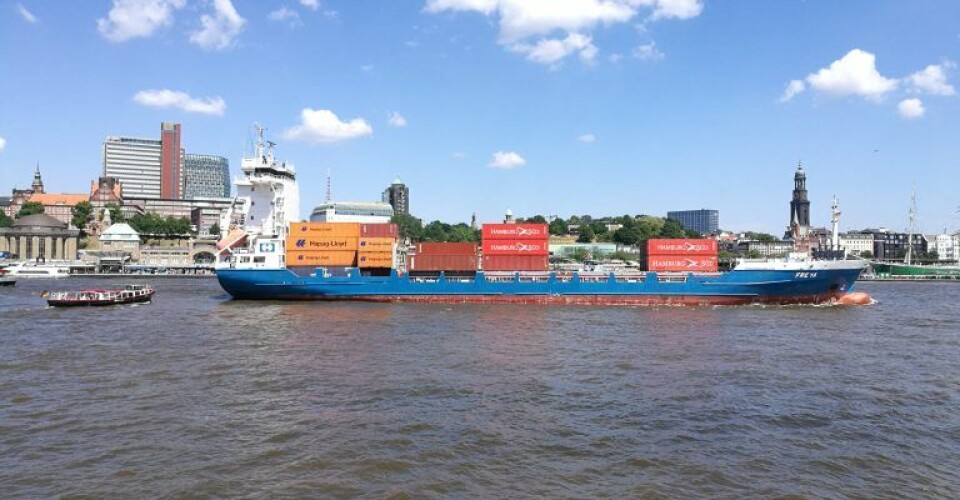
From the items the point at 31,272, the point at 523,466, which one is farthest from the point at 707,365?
the point at 31,272

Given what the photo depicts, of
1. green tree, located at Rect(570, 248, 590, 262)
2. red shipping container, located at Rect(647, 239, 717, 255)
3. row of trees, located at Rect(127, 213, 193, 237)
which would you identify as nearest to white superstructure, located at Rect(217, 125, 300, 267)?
red shipping container, located at Rect(647, 239, 717, 255)

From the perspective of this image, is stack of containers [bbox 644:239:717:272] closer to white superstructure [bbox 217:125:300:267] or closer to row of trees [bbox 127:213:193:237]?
white superstructure [bbox 217:125:300:267]

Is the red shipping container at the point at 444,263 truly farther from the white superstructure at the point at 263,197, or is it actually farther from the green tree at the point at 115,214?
the green tree at the point at 115,214

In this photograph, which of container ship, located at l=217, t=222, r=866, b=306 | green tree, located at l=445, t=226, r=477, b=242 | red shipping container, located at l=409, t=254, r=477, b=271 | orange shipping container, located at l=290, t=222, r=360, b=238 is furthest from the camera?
green tree, located at l=445, t=226, r=477, b=242

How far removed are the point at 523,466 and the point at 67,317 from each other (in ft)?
123

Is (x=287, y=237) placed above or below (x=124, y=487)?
above

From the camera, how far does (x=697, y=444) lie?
47.0 feet

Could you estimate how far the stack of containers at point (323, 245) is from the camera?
4916 cm

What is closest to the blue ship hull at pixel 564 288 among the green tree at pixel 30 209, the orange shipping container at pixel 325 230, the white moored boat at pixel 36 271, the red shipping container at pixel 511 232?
the orange shipping container at pixel 325 230

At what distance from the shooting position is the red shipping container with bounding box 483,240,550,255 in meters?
50.9

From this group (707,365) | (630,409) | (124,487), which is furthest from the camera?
(707,365)

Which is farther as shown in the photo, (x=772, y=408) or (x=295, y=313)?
(x=295, y=313)

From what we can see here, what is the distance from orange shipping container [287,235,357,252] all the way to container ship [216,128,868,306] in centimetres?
8

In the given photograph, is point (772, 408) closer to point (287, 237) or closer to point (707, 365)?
point (707, 365)
